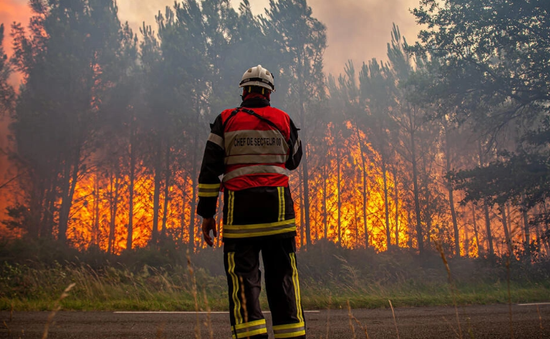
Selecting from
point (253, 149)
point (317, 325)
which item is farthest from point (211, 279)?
point (253, 149)

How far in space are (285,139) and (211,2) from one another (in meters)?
24.8

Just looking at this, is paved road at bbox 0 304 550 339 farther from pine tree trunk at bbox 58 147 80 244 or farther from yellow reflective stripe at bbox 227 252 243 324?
pine tree trunk at bbox 58 147 80 244

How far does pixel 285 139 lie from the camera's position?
9.82 feet

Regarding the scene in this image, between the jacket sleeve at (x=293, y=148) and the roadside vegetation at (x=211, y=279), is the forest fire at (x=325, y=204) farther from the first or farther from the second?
the jacket sleeve at (x=293, y=148)

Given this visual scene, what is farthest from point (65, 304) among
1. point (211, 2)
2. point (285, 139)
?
point (211, 2)

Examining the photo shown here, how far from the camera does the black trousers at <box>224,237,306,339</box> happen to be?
247 centimetres

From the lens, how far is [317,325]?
17.7 ft

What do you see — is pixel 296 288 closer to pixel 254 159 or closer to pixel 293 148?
pixel 254 159

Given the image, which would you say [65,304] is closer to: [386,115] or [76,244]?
[76,244]

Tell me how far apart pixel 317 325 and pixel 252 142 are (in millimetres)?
3727

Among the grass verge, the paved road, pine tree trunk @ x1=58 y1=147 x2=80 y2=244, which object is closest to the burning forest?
pine tree trunk @ x1=58 y1=147 x2=80 y2=244

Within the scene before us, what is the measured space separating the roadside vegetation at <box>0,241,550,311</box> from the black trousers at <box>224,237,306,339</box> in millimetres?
4909

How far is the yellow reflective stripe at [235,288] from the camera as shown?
248cm

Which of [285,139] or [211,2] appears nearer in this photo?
[285,139]
